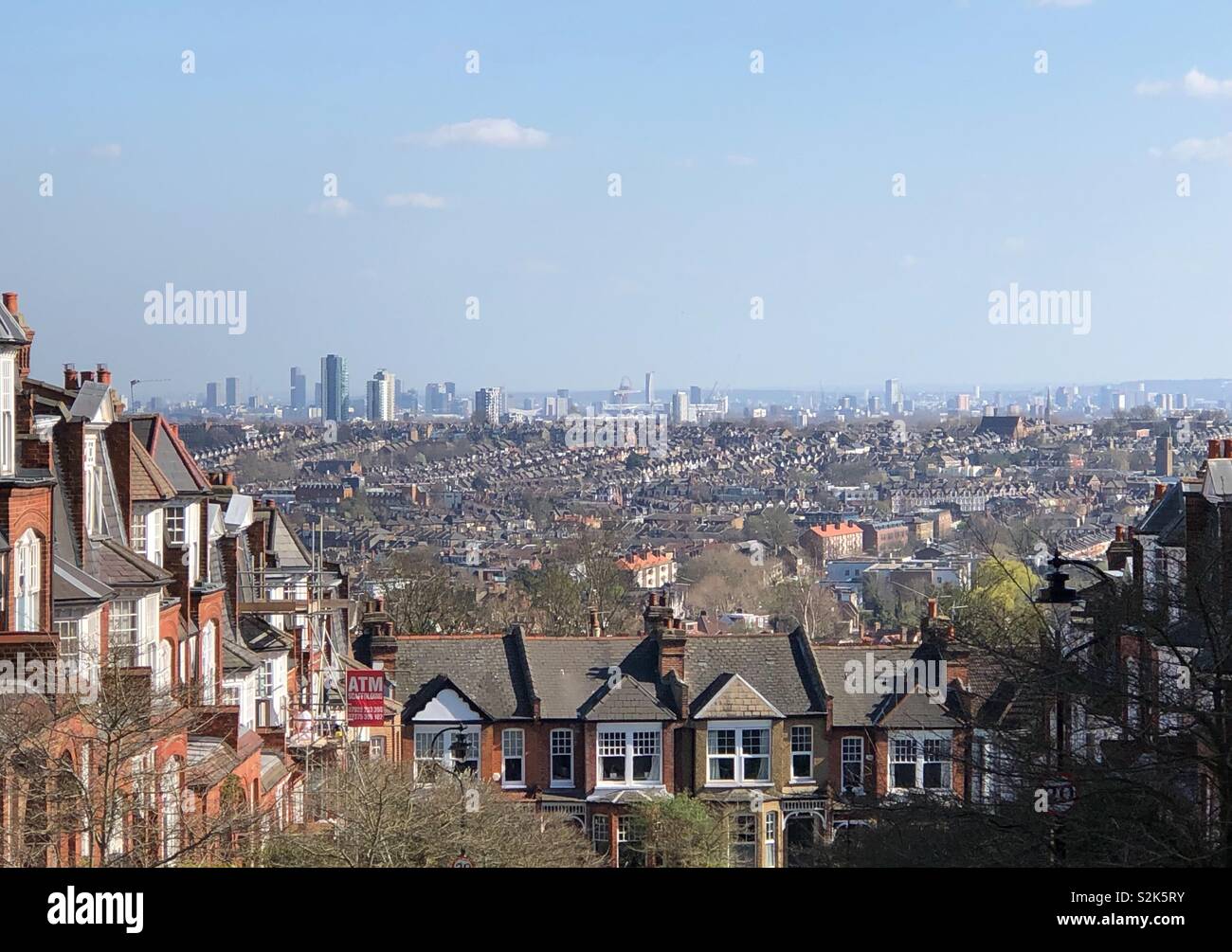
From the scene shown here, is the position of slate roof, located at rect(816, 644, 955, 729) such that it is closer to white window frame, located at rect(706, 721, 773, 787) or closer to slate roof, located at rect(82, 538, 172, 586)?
white window frame, located at rect(706, 721, 773, 787)

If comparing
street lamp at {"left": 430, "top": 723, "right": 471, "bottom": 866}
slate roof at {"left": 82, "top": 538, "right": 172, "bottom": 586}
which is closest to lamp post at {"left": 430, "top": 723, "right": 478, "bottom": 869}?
→ street lamp at {"left": 430, "top": 723, "right": 471, "bottom": 866}

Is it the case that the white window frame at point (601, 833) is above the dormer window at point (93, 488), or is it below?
below

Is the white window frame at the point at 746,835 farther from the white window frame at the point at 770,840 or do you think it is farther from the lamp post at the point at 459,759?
the lamp post at the point at 459,759

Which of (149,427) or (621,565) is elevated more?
(149,427)

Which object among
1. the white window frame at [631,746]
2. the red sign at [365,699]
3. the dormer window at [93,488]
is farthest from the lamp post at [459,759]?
the dormer window at [93,488]

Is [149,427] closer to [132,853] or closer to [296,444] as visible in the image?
[132,853]
